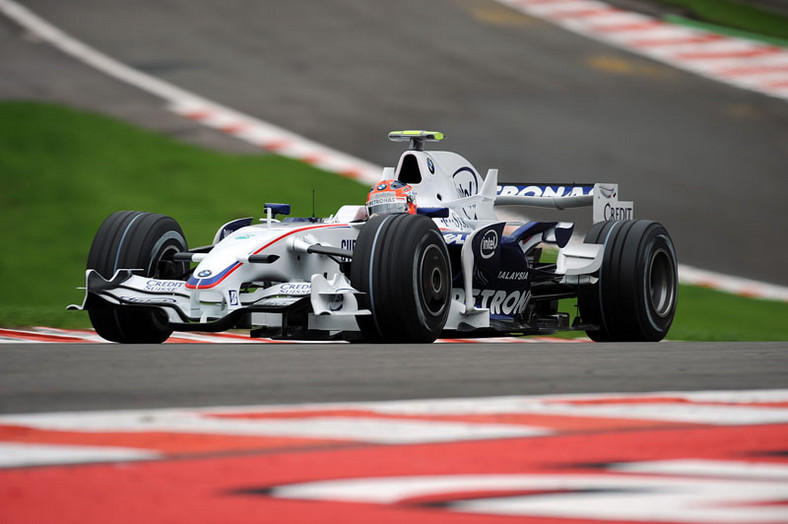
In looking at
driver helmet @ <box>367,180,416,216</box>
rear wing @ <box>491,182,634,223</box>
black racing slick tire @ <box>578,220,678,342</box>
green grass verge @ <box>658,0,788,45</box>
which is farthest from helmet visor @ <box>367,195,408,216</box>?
green grass verge @ <box>658,0,788,45</box>

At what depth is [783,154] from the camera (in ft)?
66.3

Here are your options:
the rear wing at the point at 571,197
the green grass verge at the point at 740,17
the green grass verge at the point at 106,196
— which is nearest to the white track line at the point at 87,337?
the green grass verge at the point at 106,196

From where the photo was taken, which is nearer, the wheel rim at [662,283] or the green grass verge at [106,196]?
the wheel rim at [662,283]

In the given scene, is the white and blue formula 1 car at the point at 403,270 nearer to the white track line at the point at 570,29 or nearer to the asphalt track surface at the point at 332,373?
the asphalt track surface at the point at 332,373

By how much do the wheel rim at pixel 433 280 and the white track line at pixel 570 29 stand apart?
655 centimetres

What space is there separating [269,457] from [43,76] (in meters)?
18.6

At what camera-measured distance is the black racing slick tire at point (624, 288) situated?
35.4ft

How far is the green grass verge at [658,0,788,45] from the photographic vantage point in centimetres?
2534

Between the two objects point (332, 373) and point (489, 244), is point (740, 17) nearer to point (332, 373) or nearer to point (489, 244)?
point (489, 244)

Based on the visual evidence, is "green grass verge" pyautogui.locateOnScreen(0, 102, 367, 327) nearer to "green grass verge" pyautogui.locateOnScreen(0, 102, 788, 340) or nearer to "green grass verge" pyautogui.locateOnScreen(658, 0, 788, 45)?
"green grass verge" pyautogui.locateOnScreen(0, 102, 788, 340)

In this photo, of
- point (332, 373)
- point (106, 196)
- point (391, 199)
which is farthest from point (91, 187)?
point (332, 373)

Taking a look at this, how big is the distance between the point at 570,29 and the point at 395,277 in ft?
56.3

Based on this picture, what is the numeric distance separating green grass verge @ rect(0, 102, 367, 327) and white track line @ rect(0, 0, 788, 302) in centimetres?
82

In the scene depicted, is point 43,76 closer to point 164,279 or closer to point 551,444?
point 164,279
